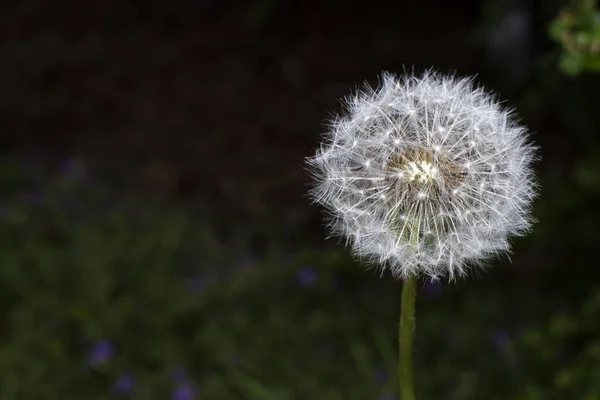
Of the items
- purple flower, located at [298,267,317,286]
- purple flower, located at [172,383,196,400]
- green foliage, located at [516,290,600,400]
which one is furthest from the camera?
purple flower, located at [298,267,317,286]

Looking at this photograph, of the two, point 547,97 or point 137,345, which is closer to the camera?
point 137,345

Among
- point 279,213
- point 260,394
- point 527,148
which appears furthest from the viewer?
point 279,213

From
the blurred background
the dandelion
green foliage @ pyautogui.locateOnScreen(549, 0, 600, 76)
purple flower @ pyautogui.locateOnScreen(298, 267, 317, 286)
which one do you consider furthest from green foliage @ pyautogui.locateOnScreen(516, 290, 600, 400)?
the dandelion

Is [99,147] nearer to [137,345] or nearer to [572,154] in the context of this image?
[137,345]

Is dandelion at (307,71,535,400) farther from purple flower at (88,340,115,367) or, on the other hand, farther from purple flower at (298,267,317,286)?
purple flower at (298,267,317,286)

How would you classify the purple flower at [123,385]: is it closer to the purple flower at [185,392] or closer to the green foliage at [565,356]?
the purple flower at [185,392]

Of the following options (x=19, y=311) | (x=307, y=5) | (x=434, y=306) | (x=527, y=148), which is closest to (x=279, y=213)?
(x=434, y=306)
